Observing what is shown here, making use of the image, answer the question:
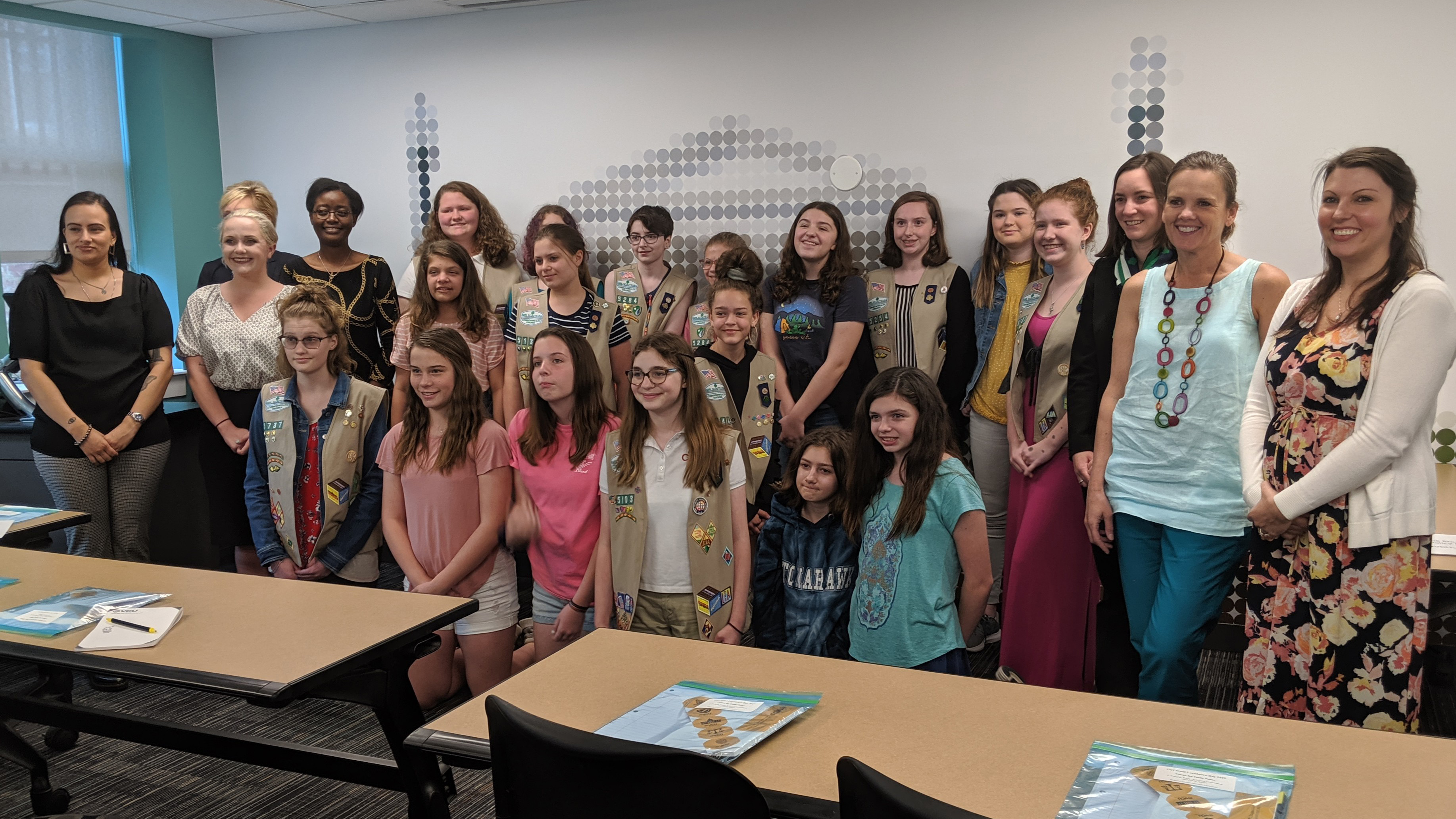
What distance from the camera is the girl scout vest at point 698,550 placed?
2.75 metres

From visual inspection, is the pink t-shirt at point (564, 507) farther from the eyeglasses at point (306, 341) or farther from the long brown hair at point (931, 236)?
the long brown hair at point (931, 236)

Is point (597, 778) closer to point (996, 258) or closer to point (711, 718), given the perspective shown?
point (711, 718)

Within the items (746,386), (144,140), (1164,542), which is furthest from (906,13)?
(144,140)

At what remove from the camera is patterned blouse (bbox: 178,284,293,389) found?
12.1ft

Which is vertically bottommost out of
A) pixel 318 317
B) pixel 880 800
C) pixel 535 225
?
pixel 880 800

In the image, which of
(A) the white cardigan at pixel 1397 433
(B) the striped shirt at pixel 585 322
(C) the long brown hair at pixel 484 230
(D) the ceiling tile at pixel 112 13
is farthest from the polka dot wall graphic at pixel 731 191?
(A) the white cardigan at pixel 1397 433

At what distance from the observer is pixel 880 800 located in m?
0.99

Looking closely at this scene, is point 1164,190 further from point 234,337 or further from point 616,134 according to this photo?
point 234,337

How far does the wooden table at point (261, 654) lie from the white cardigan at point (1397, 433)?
1.69 metres

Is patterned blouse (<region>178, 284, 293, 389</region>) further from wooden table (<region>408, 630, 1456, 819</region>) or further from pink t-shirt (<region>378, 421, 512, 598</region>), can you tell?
wooden table (<region>408, 630, 1456, 819</region>)

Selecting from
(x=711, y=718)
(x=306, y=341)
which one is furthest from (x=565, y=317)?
(x=711, y=718)

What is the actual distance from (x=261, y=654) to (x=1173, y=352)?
2.00 m

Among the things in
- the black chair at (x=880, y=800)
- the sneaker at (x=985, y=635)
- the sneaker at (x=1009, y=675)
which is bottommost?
the sneaker at (x=985, y=635)

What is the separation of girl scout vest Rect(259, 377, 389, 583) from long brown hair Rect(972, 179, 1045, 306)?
2.22 m
